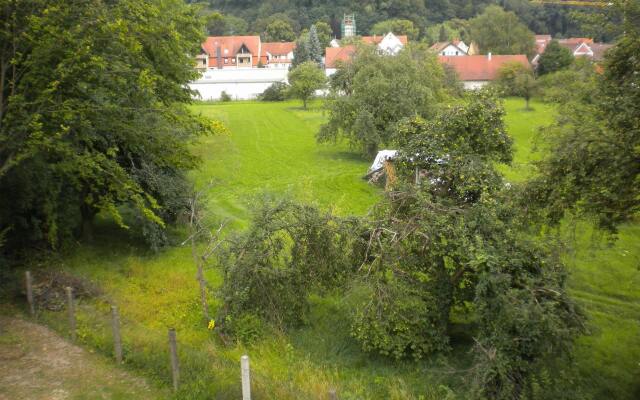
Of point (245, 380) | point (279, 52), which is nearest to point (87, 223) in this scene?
point (245, 380)

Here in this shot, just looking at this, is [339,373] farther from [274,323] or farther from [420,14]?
[420,14]

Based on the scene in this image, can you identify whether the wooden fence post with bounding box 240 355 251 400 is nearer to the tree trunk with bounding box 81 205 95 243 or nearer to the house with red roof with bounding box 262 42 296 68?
the tree trunk with bounding box 81 205 95 243

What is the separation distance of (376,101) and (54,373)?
25480 millimetres

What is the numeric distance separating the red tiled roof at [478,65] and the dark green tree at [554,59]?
2.35 metres

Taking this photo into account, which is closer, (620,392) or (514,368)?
(514,368)

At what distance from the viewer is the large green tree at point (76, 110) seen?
1163 cm

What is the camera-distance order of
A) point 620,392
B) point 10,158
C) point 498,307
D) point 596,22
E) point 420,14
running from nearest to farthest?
point 498,307 < point 620,392 < point 596,22 < point 10,158 < point 420,14

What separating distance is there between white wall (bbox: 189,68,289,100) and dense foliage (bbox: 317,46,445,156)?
39157mm

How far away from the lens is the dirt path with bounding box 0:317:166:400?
877cm

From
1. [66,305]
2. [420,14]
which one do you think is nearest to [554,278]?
[66,305]

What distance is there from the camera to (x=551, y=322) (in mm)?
8680

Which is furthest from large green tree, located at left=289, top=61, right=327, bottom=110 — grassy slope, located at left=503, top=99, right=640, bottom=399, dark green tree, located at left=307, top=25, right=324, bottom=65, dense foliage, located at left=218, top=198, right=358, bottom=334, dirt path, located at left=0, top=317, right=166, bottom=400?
dirt path, located at left=0, top=317, right=166, bottom=400

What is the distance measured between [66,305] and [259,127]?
3587 cm

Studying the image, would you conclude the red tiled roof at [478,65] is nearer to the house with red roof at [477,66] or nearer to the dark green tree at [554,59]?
the house with red roof at [477,66]
